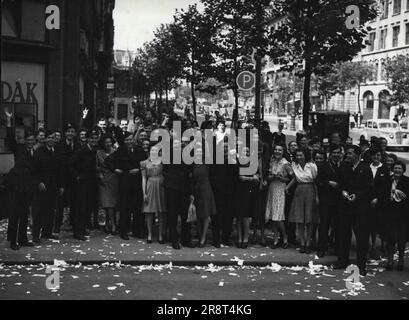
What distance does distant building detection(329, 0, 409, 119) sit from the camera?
66562 mm

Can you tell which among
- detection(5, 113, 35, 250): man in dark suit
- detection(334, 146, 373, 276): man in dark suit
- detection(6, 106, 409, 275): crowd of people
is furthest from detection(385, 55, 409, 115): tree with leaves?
detection(5, 113, 35, 250): man in dark suit

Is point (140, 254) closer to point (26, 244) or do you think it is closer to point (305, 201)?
point (26, 244)

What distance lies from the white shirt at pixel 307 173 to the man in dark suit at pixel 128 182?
2.87 m

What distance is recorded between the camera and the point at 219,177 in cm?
1123

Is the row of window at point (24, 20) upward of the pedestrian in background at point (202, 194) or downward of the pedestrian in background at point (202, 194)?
upward

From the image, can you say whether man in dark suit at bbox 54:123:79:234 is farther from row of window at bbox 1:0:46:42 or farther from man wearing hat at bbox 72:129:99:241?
row of window at bbox 1:0:46:42

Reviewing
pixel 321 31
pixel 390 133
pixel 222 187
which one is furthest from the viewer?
pixel 390 133

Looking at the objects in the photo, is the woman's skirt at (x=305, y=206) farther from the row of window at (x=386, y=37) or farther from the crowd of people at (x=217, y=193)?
the row of window at (x=386, y=37)

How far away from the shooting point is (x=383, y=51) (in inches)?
2795

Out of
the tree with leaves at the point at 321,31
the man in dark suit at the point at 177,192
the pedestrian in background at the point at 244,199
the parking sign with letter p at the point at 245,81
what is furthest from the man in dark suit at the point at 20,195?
the tree with leaves at the point at 321,31

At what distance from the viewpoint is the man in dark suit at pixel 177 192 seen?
1099 cm

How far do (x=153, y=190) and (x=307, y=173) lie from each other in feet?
8.98

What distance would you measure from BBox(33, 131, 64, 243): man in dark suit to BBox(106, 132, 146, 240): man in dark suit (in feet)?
3.35

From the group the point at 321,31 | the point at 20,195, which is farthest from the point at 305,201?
the point at 321,31
